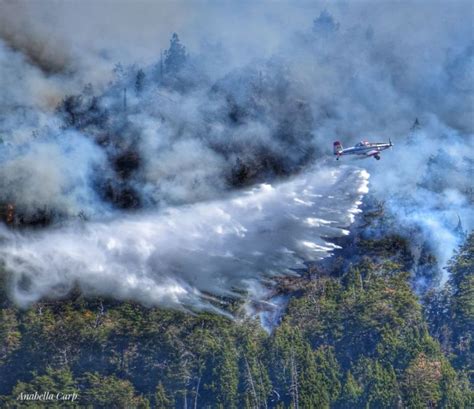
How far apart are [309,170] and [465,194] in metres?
9.43

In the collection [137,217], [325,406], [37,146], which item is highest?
[37,146]

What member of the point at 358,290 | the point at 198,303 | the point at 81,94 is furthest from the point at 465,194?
the point at 81,94

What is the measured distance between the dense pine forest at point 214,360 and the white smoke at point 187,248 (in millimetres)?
1659

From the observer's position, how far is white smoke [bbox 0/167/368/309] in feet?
159

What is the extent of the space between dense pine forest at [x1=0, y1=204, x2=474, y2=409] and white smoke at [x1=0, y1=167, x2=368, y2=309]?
166cm

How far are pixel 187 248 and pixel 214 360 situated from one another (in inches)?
247

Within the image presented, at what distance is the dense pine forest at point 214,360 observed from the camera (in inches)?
2003

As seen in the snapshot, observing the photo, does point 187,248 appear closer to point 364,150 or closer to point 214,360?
point 214,360

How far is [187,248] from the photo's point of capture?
4947 cm

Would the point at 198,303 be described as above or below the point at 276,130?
below

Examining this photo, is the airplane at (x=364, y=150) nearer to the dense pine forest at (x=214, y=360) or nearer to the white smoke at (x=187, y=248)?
the white smoke at (x=187, y=248)

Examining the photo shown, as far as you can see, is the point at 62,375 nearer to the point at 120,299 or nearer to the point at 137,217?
the point at 120,299

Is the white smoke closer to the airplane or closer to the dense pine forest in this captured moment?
the dense pine forest

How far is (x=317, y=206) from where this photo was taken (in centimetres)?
5188
